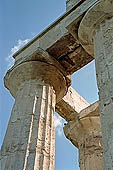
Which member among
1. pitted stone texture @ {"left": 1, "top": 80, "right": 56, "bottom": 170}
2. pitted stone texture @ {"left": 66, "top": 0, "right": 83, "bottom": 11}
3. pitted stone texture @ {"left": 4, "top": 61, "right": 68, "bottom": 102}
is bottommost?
pitted stone texture @ {"left": 1, "top": 80, "right": 56, "bottom": 170}

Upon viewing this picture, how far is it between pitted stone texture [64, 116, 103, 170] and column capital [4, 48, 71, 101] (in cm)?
256

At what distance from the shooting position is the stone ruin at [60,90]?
680 centimetres

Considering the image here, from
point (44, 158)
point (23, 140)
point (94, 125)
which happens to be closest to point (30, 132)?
point (23, 140)

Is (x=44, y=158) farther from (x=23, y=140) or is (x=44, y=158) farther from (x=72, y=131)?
(x=72, y=131)

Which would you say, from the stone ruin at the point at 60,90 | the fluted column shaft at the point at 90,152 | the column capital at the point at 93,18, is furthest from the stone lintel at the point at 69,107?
the column capital at the point at 93,18

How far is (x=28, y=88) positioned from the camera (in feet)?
30.5

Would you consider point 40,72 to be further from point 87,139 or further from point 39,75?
point 87,139

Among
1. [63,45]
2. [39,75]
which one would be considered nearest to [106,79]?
[39,75]

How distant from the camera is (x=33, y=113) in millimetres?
8336

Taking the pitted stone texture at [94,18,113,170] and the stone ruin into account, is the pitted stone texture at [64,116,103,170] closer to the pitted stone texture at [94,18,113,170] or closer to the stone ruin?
the stone ruin

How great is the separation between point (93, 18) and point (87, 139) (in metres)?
5.60

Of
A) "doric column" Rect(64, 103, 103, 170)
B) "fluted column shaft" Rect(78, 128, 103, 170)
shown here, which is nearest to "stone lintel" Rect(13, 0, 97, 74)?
"doric column" Rect(64, 103, 103, 170)

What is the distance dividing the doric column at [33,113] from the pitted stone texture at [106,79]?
2.35 metres

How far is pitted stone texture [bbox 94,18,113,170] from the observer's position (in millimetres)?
5039
